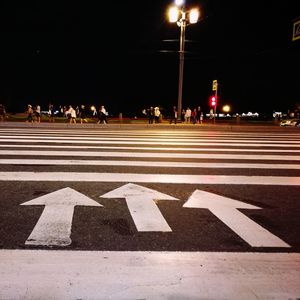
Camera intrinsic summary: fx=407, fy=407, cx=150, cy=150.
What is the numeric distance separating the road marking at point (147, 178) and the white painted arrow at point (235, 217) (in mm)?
1019

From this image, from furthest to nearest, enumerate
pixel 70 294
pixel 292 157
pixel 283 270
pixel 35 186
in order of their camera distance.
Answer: pixel 292 157 < pixel 35 186 < pixel 283 270 < pixel 70 294

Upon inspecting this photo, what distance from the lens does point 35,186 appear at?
6.67 meters

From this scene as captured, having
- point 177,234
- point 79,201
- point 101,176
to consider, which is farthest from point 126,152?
point 177,234

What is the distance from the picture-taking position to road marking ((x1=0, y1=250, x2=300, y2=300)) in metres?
3.08

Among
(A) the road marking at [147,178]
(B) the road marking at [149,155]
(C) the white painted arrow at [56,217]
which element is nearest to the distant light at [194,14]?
(B) the road marking at [149,155]

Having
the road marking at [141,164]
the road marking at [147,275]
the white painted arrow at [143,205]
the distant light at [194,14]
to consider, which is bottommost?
the road marking at [147,275]

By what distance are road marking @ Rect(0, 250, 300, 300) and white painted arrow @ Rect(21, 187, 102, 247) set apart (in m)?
0.32

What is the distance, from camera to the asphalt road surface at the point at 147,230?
3.22m

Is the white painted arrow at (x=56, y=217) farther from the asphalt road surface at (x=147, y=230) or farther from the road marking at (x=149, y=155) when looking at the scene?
the road marking at (x=149, y=155)

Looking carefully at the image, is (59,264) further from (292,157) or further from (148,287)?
(292,157)

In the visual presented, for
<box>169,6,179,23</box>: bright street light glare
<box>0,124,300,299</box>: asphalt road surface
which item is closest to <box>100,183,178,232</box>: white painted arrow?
<box>0,124,300,299</box>: asphalt road surface

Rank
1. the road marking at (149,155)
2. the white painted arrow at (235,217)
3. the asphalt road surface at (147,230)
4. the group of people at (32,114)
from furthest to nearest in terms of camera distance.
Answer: the group of people at (32,114) < the road marking at (149,155) < the white painted arrow at (235,217) < the asphalt road surface at (147,230)

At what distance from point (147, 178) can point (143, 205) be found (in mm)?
1914

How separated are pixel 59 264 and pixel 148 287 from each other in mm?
873
